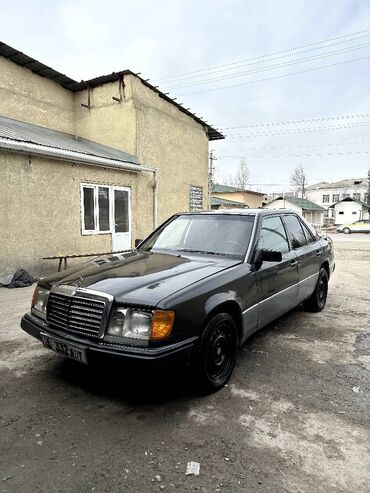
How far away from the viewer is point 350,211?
55062mm

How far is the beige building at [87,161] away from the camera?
8281 millimetres

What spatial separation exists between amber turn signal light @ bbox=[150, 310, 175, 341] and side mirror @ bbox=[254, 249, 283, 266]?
142cm

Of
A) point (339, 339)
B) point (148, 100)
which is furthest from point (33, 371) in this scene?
point (148, 100)

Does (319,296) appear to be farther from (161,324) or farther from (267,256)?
(161,324)

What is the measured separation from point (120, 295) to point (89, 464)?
1.16 meters

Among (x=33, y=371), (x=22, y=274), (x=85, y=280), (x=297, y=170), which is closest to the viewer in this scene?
(x=85, y=280)

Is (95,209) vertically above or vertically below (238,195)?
below

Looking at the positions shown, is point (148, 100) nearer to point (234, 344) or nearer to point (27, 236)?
point (27, 236)

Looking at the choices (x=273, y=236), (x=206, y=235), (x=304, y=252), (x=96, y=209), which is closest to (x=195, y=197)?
(x=96, y=209)

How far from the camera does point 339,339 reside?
4.52 m

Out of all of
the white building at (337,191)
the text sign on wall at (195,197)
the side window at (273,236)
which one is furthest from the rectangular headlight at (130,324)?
the white building at (337,191)

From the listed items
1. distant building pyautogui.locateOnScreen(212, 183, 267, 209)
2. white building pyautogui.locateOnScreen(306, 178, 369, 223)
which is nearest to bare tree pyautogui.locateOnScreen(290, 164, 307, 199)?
white building pyautogui.locateOnScreen(306, 178, 369, 223)

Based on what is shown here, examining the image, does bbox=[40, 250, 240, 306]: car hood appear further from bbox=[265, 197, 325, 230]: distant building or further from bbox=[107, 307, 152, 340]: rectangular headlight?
bbox=[265, 197, 325, 230]: distant building

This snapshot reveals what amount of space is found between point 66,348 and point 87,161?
749cm
